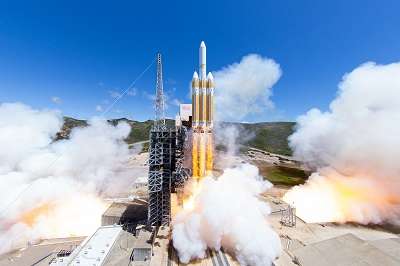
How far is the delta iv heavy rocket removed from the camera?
43562mm

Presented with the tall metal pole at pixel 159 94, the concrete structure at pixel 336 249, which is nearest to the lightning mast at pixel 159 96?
the tall metal pole at pixel 159 94

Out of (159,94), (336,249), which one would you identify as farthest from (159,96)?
(336,249)

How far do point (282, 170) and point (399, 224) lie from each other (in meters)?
61.2

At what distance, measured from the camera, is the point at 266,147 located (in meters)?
169

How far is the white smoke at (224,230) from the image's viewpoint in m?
36.1

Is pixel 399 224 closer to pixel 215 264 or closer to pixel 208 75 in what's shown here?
pixel 215 264

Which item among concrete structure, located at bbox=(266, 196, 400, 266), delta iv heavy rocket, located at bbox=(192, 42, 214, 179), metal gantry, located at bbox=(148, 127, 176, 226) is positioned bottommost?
concrete structure, located at bbox=(266, 196, 400, 266)

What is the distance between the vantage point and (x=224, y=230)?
3856cm

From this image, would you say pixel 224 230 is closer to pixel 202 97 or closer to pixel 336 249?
pixel 336 249

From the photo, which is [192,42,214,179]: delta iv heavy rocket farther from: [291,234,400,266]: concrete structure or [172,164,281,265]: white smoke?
[291,234,400,266]: concrete structure

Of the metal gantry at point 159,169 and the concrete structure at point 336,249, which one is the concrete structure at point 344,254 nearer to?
the concrete structure at point 336,249

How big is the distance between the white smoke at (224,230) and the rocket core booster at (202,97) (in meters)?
9.19

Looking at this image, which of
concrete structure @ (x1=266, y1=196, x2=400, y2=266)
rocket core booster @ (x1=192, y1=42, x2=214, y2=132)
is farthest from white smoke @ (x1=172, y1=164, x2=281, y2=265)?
rocket core booster @ (x1=192, y1=42, x2=214, y2=132)

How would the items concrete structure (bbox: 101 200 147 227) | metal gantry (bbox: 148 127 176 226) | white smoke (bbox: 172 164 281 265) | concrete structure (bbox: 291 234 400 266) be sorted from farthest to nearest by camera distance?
1. concrete structure (bbox: 101 200 147 227)
2. metal gantry (bbox: 148 127 176 226)
3. white smoke (bbox: 172 164 281 265)
4. concrete structure (bbox: 291 234 400 266)
